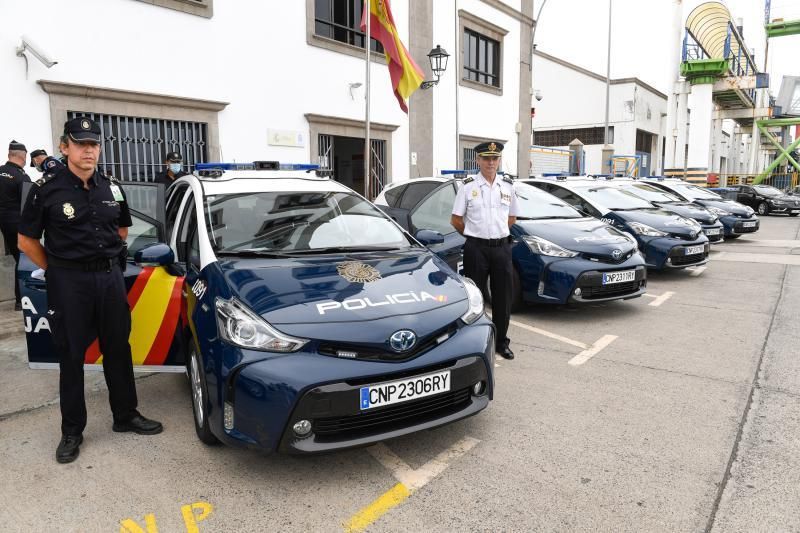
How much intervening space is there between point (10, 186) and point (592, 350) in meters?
6.34

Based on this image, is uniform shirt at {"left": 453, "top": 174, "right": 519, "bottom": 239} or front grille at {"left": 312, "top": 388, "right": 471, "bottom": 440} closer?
front grille at {"left": 312, "top": 388, "right": 471, "bottom": 440}

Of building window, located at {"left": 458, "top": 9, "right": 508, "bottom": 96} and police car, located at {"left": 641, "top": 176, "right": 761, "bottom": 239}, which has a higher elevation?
building window, located at {"left": 458, "top": 9, "right": 508, "bottom": 96}

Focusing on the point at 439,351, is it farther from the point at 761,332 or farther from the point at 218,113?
the point at 218,113

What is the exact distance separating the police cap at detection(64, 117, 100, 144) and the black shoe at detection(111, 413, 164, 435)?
167cm

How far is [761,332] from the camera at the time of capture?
555cm

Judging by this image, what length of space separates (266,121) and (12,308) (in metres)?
4.96

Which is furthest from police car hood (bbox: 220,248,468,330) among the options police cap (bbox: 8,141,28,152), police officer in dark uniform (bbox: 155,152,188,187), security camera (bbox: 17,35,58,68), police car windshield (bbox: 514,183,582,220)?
security camera (bbox: 17,35,58,68)

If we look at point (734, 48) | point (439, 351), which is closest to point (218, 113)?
point (439, 351)

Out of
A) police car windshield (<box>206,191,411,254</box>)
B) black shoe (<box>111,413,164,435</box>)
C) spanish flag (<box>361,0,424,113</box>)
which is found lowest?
black shoe (<box>111,413,164,435</box>)

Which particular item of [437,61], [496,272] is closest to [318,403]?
[496,272]

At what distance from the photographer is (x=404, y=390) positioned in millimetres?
2809

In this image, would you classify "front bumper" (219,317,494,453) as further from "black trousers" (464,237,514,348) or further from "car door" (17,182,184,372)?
"black trousers" (464,237,514,348)

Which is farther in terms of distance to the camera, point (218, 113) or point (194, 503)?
point (218, 113)

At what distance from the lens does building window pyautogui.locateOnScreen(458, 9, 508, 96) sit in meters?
14.9
